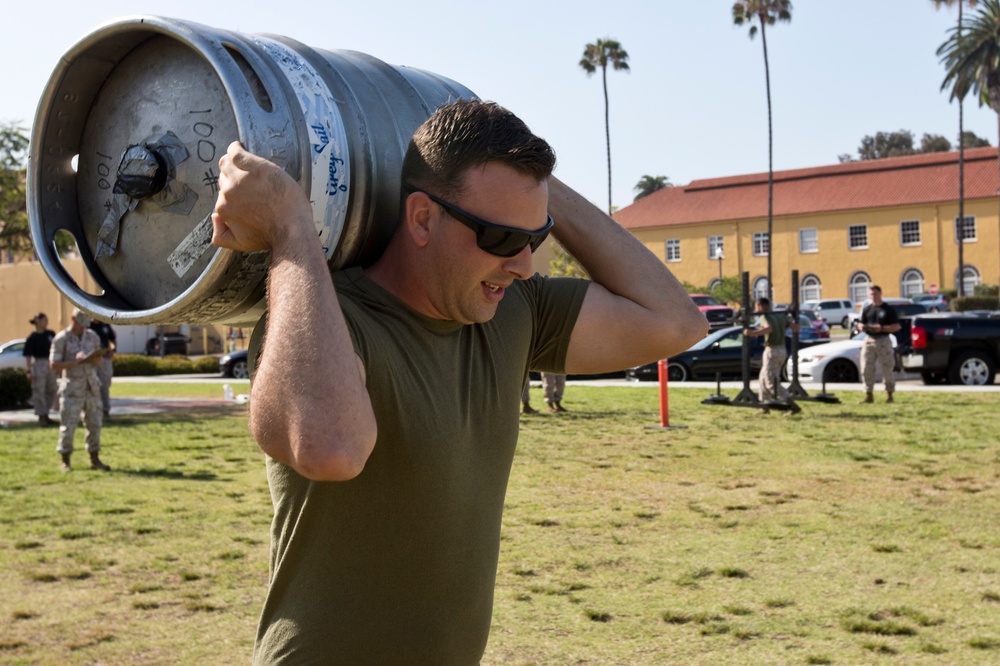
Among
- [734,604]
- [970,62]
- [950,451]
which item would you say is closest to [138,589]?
[734,604]

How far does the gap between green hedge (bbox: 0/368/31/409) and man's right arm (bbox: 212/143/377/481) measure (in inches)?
863

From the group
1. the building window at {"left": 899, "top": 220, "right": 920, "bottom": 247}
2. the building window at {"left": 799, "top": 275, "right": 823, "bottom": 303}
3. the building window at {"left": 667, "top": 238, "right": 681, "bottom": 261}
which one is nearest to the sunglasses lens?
the building window at {"left": 899, "top": 220, "right": 920, "bottom": 247}

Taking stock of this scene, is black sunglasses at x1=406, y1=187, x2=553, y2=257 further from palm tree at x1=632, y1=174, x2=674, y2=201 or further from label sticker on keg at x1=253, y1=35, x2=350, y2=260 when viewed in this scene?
palm tree at x1=632, y1=174, x2=674, y2=201

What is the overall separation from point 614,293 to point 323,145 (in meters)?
0.90

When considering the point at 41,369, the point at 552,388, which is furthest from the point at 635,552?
the point at 41,369

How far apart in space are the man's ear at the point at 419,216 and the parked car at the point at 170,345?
152ft

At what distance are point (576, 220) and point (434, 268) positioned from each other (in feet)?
1.88

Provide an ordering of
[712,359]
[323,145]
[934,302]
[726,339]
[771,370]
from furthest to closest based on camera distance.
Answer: [934,302]
[726,339]
[712,359]
[771,370]
[323,145]

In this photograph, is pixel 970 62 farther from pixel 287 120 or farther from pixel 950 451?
pixel 287 120

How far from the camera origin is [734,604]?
6230 mm

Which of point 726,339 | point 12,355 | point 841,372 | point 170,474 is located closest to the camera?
point 170,474

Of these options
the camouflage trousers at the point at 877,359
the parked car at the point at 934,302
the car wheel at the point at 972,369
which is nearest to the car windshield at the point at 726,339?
the car wheel at the point at 972,369

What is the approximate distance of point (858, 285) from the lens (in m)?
68.2

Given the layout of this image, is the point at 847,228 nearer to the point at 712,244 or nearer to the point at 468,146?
the point at 712,244
